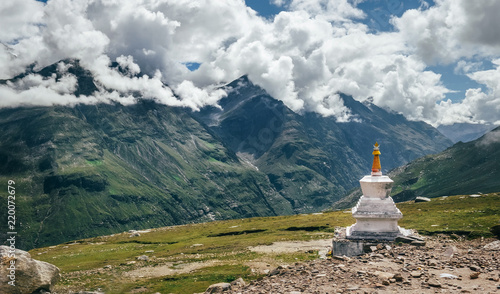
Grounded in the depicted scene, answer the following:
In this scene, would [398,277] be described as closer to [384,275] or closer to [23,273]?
[384,275]

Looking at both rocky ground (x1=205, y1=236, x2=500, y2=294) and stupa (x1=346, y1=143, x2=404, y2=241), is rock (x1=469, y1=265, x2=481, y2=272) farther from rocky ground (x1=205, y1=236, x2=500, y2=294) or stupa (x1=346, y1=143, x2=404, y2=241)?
stupa (x1=346, y1=143, x2=404, y2=241)

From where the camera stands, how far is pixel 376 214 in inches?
1138

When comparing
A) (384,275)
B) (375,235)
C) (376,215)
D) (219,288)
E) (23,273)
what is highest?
(376,215)

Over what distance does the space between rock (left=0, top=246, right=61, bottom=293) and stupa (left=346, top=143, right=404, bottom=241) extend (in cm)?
2420

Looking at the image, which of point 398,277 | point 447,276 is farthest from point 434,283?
point 447,276

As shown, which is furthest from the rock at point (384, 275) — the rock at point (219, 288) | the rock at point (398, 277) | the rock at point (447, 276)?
the rock at point (219, 288)

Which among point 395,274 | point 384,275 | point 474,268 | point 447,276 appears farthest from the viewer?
point 474,268

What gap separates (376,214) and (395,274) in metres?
10.5

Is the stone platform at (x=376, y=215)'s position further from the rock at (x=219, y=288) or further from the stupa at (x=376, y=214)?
the rock at (x=219, y=288)

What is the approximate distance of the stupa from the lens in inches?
1132

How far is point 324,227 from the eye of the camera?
76000 millimetres

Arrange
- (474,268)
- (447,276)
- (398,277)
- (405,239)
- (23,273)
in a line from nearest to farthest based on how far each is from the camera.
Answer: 1. (398,277)
2. (447,276)
3. (474,268)
4. (405,239)
5. (23,273)

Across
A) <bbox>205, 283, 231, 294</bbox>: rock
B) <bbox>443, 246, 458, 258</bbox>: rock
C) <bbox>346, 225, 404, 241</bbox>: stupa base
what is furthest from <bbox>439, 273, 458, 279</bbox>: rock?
<bbox>205, 283, 231, 294</bbox>: rock

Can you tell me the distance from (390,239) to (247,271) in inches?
531
